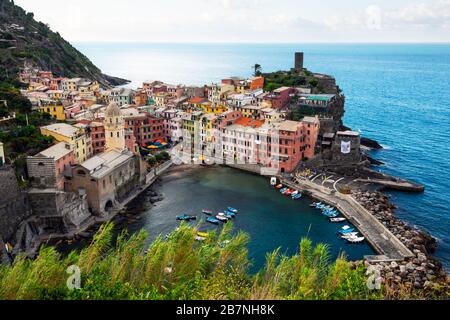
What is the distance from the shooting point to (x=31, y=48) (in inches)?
4825

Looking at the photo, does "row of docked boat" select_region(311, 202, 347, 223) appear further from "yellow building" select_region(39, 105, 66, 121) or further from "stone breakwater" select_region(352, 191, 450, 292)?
"yellow building" select_region(39, 105, 66, 121)

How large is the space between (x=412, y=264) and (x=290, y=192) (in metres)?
22.5

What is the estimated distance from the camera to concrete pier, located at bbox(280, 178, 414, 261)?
42.7 m

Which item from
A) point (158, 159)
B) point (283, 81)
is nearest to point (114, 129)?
point (158, 159)

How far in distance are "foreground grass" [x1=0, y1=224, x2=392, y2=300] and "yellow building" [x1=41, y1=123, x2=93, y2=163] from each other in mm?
31975

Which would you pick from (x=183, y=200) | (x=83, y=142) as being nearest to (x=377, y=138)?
(x=183, y=200)

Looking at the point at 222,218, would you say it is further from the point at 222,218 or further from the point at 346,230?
the point at 346,230

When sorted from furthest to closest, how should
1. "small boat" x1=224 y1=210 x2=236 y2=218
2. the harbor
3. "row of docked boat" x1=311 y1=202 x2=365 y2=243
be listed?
"small boat" x1=224 y1=210 x2=236 y2=218, "row of docked boat" x1=311 y1=202 x2=365 y2=243, the harbor

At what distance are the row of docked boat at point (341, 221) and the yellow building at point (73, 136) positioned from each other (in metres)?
34.6

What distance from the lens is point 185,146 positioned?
263ft

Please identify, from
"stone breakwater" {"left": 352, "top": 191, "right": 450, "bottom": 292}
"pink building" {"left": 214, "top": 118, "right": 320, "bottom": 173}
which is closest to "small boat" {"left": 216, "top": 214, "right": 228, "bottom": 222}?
"stone breakwater" {"left": 352, "top": 191, "right": 450, "bottom": 292}

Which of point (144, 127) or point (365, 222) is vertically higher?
point (144, 127)

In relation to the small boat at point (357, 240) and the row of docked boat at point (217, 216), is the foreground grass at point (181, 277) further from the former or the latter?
the row of docked boat at point (217, 216)
